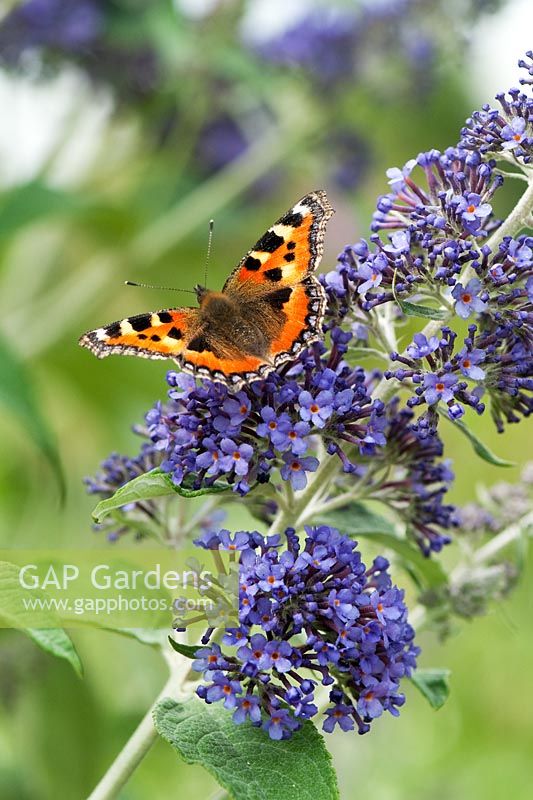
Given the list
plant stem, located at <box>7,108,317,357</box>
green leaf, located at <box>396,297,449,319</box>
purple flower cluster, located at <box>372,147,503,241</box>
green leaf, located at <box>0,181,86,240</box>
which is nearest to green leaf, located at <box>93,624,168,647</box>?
green leaf, located at <box>396,297,449,319</box>

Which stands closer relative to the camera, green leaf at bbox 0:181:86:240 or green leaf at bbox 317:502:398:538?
green leaf at bbox 317:502:398:538

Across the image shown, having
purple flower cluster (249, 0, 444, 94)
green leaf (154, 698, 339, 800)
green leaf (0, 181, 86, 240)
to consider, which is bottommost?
green leaf (154, 698, 339, 800)

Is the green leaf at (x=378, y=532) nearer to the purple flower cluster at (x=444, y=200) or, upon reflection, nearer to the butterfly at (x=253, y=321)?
the butterfly at (x=253, y=321)

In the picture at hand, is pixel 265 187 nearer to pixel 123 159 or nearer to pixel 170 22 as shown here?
pixel 123 159

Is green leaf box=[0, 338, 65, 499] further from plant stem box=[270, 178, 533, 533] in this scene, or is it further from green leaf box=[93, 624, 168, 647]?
plant stem box=[270, 178, 533, 533]

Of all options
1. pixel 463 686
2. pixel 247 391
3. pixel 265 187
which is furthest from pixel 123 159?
pixel 247 391

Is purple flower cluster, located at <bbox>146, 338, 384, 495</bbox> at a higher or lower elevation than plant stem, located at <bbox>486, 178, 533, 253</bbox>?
lower

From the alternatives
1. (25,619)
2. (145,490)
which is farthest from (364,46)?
(25,619)
